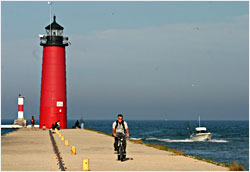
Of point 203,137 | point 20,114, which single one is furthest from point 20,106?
point 203,137

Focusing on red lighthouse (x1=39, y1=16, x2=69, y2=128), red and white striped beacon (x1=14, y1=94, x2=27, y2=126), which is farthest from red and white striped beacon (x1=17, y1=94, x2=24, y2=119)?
red lighthouse (x1=39, y1=16, x2=69, y2=128)

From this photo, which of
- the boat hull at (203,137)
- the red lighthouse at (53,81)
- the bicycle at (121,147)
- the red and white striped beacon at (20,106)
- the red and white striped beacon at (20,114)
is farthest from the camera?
the boat hull at (203,137)

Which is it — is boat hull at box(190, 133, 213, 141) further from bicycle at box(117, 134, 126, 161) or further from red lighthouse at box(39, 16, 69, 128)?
bicycle at box(117, 134, 126, 161)

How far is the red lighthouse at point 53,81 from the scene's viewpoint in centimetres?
5350

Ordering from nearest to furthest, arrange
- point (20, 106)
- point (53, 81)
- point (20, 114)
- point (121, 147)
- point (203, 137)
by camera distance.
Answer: point (121, 147)
point (53, 81)
point (20, 114)
point (20, 106)
point (203, 137)

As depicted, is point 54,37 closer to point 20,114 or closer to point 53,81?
point 53,81

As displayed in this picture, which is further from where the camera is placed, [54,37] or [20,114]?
[20,114]

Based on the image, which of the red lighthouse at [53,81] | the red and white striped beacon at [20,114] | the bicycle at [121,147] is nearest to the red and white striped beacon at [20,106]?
the red and white striped beacon at [20,114]

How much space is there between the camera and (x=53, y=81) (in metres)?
53.5

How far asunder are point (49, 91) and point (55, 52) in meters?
3.99

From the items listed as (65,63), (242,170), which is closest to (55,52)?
(65,63)

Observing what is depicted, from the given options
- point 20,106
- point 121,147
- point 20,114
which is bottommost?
point 121,147

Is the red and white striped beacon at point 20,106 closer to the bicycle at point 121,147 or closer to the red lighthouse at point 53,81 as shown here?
the red lighthouse at point 53,81

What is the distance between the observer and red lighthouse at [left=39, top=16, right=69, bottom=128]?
53.5 m
